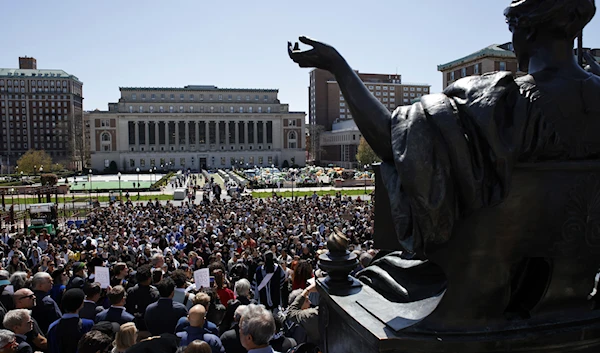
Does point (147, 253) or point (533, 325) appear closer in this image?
point (533, 325)

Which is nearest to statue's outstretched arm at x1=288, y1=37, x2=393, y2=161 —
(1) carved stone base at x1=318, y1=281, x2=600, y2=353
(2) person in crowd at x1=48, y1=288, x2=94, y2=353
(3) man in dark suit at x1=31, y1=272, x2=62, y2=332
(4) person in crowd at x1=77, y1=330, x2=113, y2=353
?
(1) carved stone base at x1=318, y1=281, x2=600, y2=353

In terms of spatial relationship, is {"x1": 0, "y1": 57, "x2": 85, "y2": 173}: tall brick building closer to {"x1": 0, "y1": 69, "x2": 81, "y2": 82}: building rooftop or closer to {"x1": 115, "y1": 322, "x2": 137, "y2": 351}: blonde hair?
{"x1": 0, "y1": 69, "x2": 81, "y2": 82}: building rooftop

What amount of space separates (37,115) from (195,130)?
4766cm

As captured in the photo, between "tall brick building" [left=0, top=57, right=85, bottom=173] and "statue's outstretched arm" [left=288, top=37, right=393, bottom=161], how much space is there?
424ft

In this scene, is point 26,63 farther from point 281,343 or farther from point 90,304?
point 281,343

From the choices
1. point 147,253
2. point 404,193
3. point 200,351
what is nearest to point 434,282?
point 404,193

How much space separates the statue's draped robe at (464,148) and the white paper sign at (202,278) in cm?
599

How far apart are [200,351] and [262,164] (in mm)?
104758

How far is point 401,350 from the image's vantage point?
7.16 ft

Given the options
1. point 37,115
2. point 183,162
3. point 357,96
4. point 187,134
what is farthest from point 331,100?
point 357,96

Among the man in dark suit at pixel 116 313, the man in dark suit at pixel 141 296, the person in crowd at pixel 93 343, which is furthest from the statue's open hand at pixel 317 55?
the man in dark suit at pixel 141 296

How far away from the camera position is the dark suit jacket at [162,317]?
16.6ft

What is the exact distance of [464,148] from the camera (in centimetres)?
214

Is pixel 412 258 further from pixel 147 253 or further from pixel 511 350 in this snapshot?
pixel 147 253
